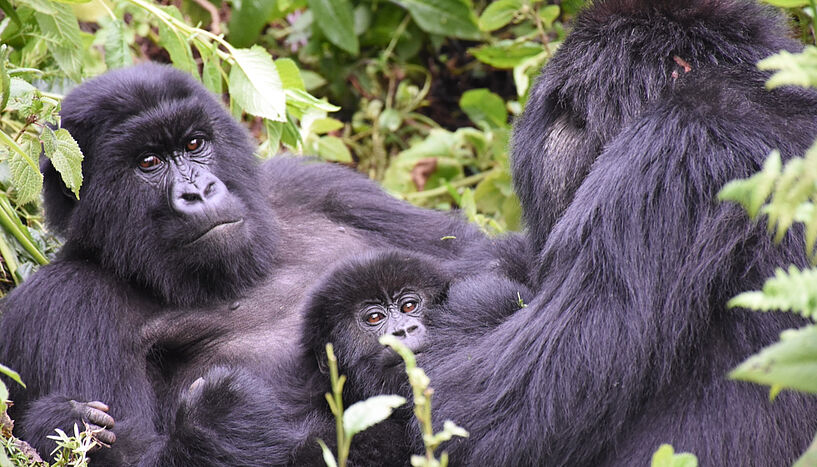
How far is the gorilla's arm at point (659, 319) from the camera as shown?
7.15 feet

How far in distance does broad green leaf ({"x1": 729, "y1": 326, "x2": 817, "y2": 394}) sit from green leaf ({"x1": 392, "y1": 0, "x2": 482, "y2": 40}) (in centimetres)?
437

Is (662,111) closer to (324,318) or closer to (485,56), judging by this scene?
(324,318)

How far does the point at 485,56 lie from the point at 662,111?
281cm

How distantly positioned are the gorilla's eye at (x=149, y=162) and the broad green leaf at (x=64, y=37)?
85cm

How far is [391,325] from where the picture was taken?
9.67 feet

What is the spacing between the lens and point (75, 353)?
9.77ft

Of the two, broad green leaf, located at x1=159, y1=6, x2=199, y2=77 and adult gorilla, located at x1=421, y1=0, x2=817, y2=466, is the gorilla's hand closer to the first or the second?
adult gorilla, located at x1=421, y1=0, x2=817, y2=466

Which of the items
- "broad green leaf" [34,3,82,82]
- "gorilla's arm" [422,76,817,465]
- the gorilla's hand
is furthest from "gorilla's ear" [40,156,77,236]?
"gorilla's arm" [422,76,817,465]

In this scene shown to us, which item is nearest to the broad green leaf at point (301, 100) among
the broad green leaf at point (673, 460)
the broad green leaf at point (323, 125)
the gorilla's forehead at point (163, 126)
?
the gorilla's forehead at point (163, 126)

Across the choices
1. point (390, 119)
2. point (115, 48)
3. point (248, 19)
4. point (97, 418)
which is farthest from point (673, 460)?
point (390, 119)

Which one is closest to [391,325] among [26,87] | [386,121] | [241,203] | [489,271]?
[489,271]

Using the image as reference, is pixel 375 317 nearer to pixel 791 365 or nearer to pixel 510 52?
pixel 791 365

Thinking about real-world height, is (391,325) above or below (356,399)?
above

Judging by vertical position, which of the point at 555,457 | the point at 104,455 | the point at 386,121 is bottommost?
the point at 386,121
